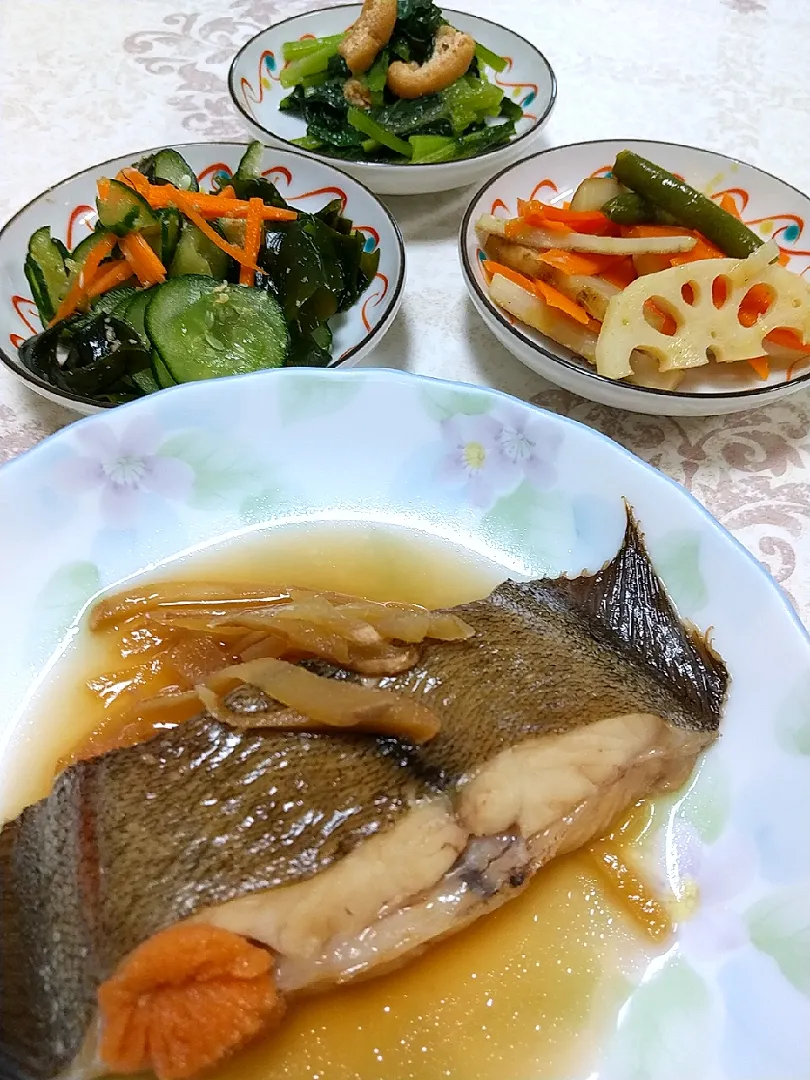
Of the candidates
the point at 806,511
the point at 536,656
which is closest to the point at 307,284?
the point at 536,656

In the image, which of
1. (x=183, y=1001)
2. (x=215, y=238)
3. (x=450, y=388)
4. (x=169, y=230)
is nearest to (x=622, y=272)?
(x=450, y=388)

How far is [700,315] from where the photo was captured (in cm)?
196

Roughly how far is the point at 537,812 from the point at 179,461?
963 millimetres

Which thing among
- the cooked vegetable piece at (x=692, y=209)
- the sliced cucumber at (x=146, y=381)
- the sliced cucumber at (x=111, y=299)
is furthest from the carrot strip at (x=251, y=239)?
the cooked vegetable piece at (x=692, y=209)

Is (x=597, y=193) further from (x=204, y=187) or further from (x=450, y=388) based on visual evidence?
(x=204, y=187)

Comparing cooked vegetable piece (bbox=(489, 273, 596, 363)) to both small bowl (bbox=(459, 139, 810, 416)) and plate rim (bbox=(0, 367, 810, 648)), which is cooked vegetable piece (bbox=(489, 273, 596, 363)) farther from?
plate rim (bbox=(0, 367, 810, 648))

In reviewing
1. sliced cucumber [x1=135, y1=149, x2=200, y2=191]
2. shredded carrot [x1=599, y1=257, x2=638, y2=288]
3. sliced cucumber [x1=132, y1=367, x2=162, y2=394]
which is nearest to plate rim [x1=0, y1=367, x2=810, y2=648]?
sliced cucumber [x1=132, y1=367, x2=162, y2=394]

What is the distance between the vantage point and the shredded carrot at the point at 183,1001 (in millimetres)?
1055

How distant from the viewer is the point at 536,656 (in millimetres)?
1389

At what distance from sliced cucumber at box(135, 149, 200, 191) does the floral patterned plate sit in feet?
2.88

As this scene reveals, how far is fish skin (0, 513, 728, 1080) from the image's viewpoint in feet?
3.56

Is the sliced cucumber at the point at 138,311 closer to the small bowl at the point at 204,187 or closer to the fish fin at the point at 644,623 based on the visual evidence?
the small bowl at the point at 204,187

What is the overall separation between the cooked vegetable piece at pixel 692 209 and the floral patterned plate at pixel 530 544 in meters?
0.93

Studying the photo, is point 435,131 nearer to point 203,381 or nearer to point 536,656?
point 203,381
